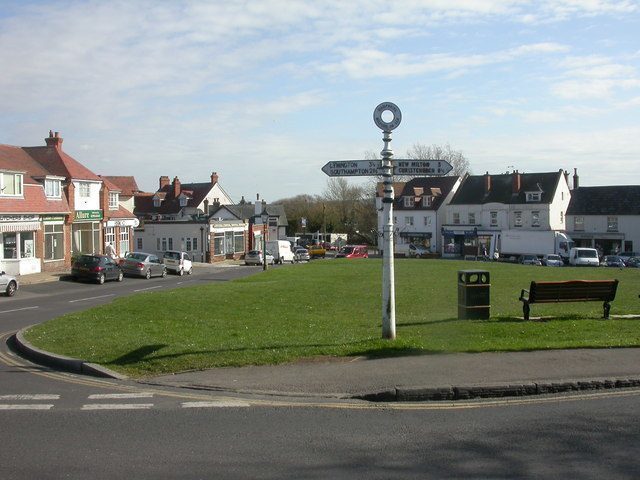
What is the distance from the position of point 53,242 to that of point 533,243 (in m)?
45.6

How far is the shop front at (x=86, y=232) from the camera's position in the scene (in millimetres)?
46438

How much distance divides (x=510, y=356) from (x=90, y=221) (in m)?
41.3

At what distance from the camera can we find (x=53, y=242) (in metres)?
42.1

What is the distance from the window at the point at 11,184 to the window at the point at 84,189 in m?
8.20

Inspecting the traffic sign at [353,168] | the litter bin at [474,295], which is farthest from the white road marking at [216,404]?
the litter bin at [474,295]

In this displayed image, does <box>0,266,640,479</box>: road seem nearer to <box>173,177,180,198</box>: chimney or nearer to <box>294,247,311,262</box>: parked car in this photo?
<box>294,247,311,262</box>: parked car

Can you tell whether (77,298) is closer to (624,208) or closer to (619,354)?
(619,354)

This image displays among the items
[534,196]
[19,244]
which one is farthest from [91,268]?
[534,196]

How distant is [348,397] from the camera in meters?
9.31

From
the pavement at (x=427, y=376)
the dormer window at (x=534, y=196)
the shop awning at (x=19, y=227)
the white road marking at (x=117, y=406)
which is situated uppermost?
the dormer window at (x=534, y=196)

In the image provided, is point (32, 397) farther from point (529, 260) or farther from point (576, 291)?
point (529, 260)

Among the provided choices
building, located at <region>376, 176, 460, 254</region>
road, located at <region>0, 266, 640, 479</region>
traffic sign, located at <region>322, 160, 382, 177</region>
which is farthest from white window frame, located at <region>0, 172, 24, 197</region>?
building, located at <region>376, 176, 460, 254</region>

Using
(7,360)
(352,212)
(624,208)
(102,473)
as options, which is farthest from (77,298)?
(352,212)

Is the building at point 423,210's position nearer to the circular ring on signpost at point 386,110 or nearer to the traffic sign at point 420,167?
the traffic sign at point 420,167
